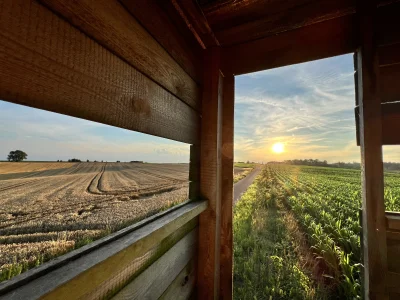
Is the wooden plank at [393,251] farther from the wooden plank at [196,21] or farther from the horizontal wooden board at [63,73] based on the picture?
the wooden plank at [196,21]

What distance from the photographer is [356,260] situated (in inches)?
181

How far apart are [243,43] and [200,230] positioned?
66.0 inches

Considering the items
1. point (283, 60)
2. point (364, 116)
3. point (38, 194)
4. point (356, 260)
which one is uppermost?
point (283, 60)

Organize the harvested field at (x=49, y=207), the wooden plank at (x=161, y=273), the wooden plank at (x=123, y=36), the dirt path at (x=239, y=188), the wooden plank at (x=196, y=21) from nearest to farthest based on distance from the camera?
the wooden plank at (x=123, y=36), the wooden plank at (x=161, y=273), the wooden plank at (x=196, y=21), the harvested field at (x=49, y=207), the dirt path at (x=239, y=188)

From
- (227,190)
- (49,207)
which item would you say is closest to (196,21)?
(227,190)

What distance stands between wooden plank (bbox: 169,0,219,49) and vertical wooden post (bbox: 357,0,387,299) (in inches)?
40.1

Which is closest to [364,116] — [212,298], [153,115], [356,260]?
[153,115]

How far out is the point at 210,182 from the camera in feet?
Result: 5.13

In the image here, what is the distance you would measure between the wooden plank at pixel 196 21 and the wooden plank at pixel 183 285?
179 cm

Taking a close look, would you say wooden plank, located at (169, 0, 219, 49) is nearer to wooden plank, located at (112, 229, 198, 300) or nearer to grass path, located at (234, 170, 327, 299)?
wooden plank, located at (112, 229, 198, 300)

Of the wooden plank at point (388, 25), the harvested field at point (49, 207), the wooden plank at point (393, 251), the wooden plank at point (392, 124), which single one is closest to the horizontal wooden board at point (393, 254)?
the wooden plank at point (393, 251)

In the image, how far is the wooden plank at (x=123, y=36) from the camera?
664mm

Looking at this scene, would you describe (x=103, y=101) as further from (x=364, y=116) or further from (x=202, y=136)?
(x=364, y=116)

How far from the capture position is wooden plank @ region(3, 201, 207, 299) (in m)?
0.49
